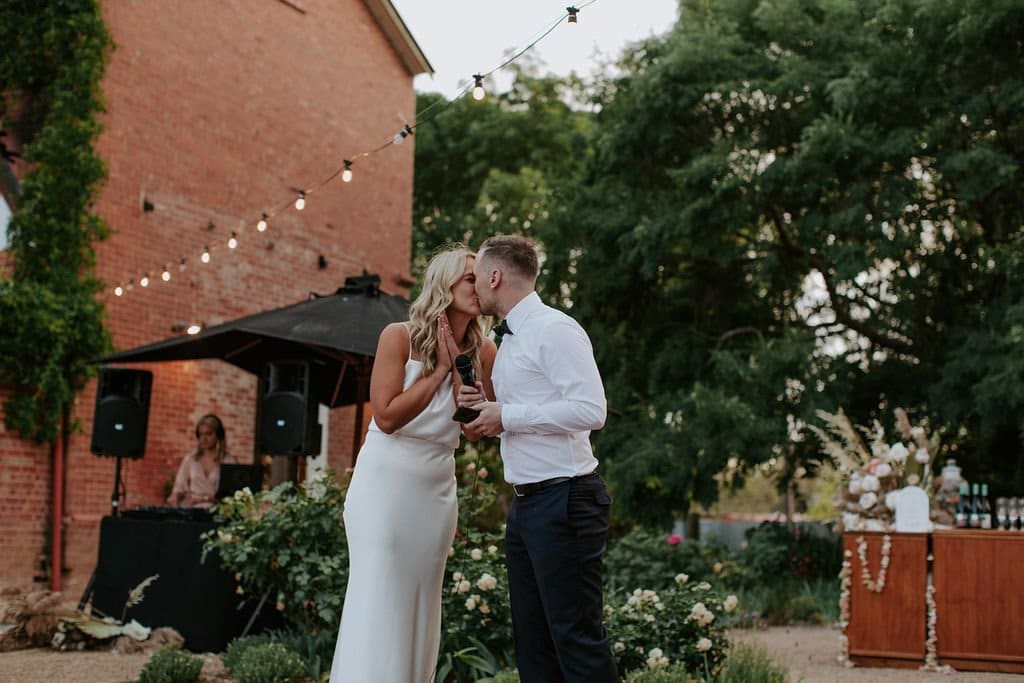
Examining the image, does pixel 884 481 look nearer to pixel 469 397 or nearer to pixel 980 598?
pixel 980 598

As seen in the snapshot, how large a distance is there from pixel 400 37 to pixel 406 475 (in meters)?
12.3

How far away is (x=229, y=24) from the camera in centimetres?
1283

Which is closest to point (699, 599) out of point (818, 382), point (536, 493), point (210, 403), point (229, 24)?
point (536, 493)

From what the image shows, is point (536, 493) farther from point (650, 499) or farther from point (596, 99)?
point (596, 99)

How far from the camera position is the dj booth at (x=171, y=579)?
7.08m

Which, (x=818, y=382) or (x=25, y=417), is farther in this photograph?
(x=818, y=382)

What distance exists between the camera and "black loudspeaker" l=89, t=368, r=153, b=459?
9.12m

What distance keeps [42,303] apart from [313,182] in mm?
4457

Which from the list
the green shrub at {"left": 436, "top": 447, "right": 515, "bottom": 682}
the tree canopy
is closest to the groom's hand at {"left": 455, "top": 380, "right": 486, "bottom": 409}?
the green shrub at {"left": 436, "top": 447, "right": 515, "bottom": 682}

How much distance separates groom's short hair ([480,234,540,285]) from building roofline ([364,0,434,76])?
12087 millimetres

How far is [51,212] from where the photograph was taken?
10445 millimetres

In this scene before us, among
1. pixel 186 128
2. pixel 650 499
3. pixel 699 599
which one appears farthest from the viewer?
pixel 650 499

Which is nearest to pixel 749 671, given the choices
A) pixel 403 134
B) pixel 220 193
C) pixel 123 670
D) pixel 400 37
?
pixel 123 670

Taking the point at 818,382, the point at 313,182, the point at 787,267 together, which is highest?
the point at 313,182
